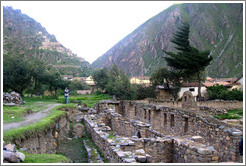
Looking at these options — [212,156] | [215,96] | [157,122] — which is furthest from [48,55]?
[212,156]

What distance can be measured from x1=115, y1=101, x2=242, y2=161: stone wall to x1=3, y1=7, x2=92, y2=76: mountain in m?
86.0

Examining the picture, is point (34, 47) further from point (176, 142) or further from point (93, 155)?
point (176, 142)

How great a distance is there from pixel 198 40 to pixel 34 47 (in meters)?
105

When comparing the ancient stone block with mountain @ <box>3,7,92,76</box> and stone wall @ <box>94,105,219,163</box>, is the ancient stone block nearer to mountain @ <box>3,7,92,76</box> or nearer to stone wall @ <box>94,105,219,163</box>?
stone wall @ <box>94,105,219,163</box>

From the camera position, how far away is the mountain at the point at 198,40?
347 feet

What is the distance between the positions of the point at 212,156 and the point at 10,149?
216 inches

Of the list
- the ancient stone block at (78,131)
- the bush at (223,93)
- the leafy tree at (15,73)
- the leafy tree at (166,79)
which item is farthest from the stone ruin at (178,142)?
the leafy tree at (166,79)

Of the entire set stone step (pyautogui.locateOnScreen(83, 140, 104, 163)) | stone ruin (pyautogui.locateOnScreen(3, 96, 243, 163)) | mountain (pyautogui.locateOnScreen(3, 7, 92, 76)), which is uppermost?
mountain (pyautogui.locateOnScreen(3, 7, 92, 76))

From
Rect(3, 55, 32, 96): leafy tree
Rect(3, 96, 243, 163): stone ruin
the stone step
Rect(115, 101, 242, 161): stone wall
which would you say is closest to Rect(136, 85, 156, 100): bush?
Rect(3, 55, 32, 96): leafy tree

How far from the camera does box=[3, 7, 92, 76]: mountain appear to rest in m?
109

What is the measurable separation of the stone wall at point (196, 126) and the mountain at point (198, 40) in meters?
89.5

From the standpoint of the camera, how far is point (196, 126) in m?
9.69

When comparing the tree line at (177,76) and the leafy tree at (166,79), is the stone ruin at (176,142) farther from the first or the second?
the leafy tree at (166,79)

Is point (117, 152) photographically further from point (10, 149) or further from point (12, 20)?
point (12, 20)
